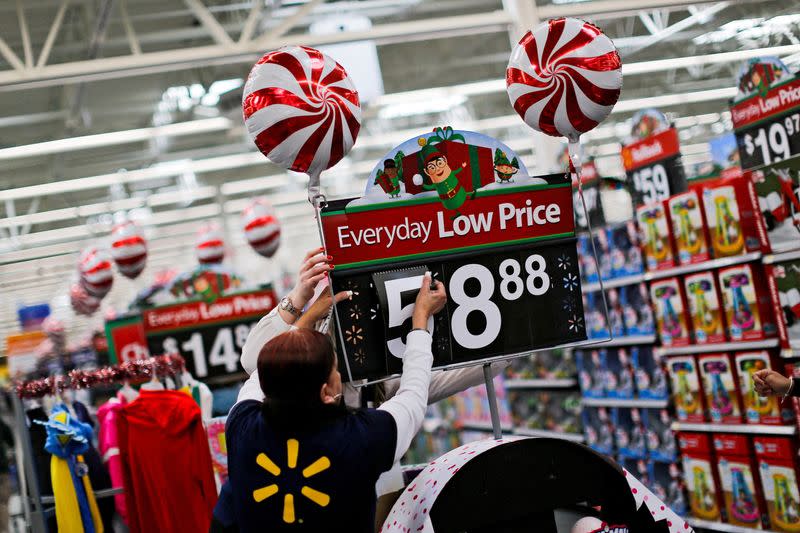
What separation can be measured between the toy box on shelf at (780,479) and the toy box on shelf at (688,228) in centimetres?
120

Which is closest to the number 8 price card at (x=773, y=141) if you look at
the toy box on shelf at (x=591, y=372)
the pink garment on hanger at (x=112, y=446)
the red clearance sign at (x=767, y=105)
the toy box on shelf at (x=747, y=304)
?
the red clearance sign at (x=767, y=105)

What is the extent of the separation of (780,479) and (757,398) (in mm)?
479

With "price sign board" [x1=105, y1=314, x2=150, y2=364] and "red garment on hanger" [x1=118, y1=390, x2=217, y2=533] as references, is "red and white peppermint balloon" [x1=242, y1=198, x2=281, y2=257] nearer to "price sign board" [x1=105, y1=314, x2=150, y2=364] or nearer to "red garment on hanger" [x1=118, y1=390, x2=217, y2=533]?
"price sign board" [x1=105, y1=314, x2=150, y2=364]

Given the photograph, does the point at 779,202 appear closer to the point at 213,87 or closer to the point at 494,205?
the point at 494,205

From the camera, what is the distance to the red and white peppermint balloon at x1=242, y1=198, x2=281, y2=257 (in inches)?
404

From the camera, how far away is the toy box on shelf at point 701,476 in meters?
5.82

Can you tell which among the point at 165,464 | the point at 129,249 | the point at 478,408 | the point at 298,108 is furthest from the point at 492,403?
the point at 129,249

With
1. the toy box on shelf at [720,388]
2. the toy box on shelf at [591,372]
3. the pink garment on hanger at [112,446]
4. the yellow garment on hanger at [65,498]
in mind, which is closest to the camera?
the yellow garment on hanger at [65,498]

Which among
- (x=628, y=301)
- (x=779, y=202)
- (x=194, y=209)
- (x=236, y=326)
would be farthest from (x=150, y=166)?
(x=779, y=202)

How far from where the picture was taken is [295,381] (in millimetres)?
2195

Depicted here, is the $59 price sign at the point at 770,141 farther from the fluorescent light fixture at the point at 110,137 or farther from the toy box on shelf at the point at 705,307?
the fluorescent light fixture at the point at 110,137

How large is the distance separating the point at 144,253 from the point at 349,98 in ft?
27.4

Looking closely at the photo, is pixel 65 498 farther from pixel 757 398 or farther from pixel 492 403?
pixel 757 398

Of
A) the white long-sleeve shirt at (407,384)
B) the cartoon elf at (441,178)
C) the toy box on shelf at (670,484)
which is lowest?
the toy box on shelf at (670,484)
